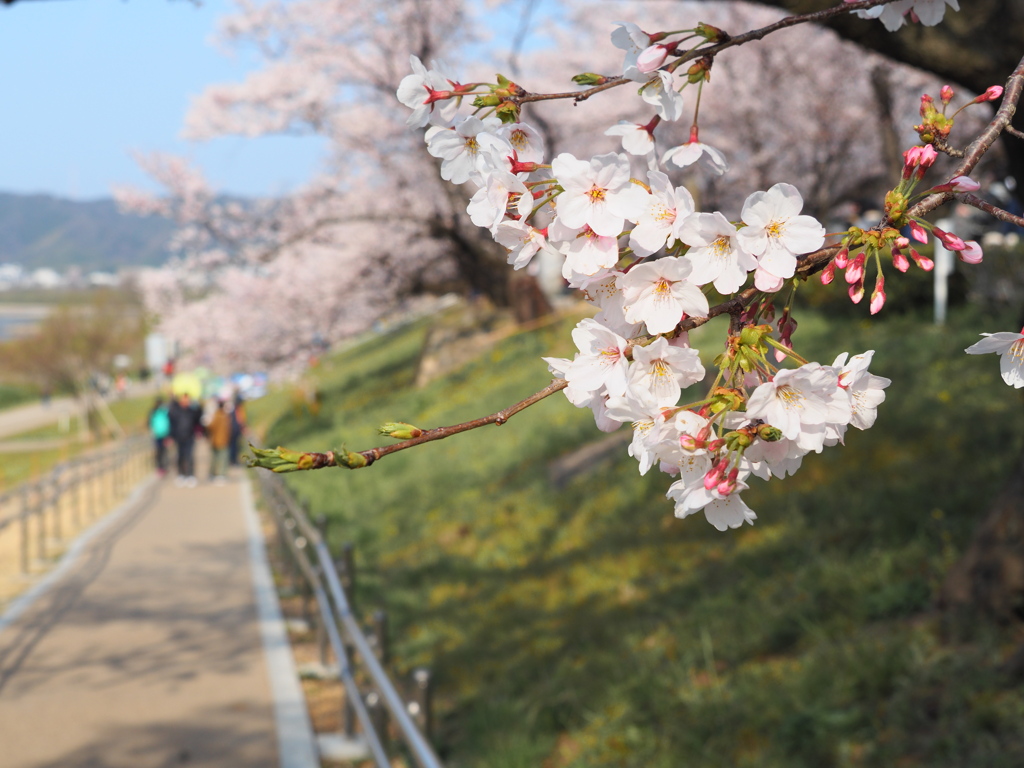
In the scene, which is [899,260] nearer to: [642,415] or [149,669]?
[642,415]

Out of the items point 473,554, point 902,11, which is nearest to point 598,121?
point 473,554

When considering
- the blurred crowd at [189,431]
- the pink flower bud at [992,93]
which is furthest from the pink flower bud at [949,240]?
the blurred crowd at [189,431]

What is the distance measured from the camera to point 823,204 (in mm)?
14883

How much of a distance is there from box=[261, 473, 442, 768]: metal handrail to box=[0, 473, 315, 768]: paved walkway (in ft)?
1.71

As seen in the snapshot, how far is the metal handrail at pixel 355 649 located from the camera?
3.72 meters

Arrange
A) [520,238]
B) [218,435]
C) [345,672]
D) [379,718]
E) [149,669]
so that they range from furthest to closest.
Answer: [218,435] < [149,669] < [345,672] < [379,718] < [520,238]

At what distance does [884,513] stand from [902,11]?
4894mm

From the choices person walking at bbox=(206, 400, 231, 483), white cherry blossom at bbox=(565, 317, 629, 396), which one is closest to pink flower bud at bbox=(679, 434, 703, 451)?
white cherry blossom at bbox=(565, 317, 629, 396)

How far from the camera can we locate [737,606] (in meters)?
5.89

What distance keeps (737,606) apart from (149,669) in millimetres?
3924

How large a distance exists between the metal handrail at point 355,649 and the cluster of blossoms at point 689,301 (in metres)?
2.41

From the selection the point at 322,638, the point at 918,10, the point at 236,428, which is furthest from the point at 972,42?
the point at 236,428

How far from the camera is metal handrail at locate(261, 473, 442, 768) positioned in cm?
372

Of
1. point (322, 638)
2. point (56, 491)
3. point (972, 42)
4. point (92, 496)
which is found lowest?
point (322, 638)
